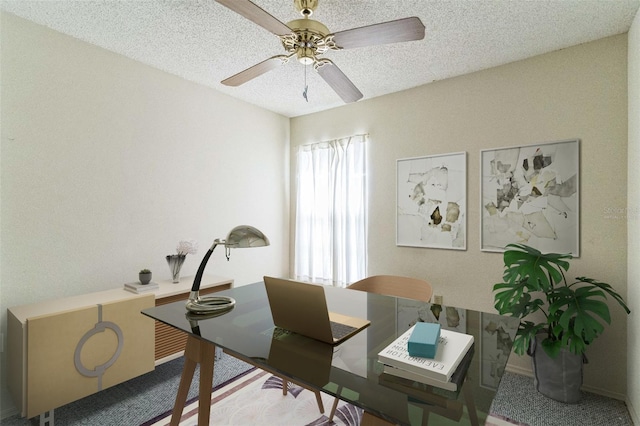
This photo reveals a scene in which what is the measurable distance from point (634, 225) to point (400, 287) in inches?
61.0

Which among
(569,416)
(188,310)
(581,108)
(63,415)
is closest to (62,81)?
(188,310)

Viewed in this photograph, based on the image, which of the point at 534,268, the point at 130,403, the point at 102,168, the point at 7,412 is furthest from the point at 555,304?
the point at 7,412

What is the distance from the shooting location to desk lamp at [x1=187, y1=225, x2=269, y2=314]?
130cm

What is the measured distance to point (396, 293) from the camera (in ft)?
7.18

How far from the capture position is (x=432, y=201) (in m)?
3.05

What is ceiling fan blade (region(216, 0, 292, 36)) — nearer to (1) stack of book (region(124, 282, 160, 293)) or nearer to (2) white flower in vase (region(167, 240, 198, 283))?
(2) white flower in vase (region(167, 240, 198, 283))

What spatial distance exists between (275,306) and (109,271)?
2.03 meters

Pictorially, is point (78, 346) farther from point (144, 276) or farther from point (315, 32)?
point (315, 32)

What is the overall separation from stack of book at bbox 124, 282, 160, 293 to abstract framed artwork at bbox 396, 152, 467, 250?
2.28 metres

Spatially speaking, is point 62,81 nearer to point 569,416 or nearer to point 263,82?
point 263,82

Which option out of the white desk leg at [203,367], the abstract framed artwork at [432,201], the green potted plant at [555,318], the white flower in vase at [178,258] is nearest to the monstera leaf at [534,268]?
the green potted plant at [555,318]

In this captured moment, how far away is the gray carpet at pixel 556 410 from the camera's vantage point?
6.59ft

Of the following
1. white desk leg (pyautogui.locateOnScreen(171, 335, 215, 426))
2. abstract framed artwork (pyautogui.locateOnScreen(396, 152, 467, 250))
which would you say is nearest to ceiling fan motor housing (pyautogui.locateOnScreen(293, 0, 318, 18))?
white desk leg (pyautogui.locateOnScreen(171, 335, 215, 426))

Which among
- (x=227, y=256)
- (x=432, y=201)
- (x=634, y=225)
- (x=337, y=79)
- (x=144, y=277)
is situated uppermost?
(x=337, y=79)
